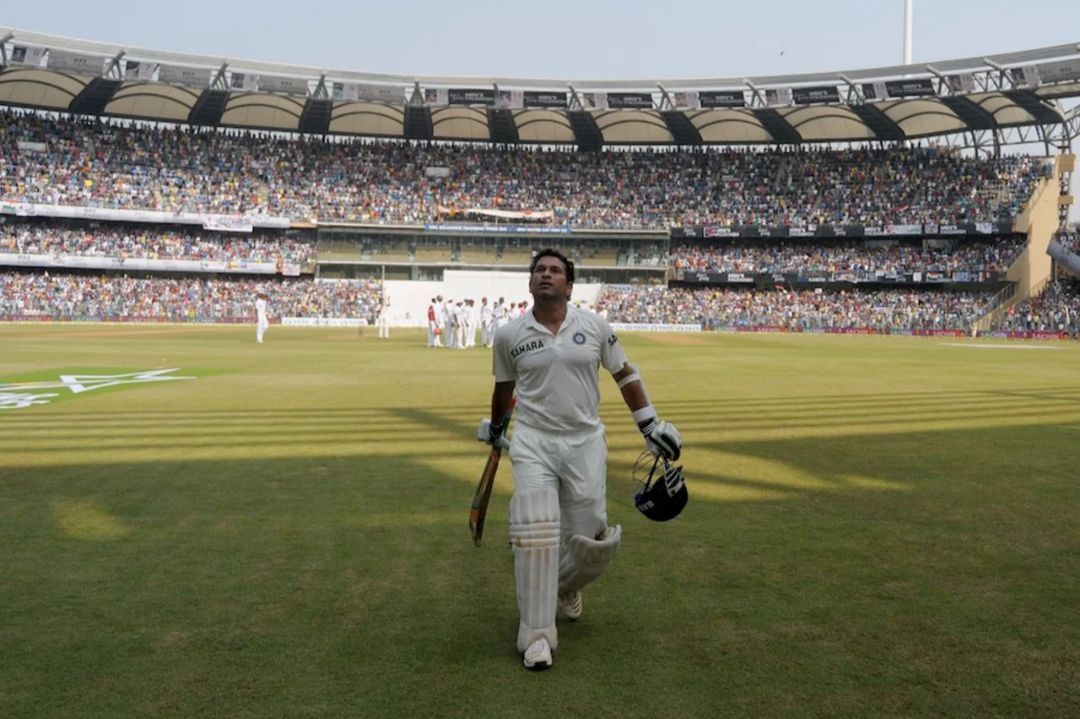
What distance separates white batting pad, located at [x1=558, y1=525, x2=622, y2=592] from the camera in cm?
472

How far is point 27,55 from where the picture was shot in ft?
178

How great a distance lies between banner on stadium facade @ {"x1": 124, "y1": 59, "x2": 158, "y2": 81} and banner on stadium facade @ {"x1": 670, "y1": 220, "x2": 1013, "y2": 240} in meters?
39.4

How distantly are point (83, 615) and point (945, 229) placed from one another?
66612 millimetres

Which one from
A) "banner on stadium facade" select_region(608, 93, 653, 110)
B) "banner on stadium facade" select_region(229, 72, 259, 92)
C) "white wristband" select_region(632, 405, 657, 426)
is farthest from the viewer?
"banner on stadium facade" select_region(608, 93, 653, 110)

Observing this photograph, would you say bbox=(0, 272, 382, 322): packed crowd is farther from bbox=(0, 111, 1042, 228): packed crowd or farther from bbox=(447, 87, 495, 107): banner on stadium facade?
bbox=(447, 87, 495, 107): banner on stadium facade

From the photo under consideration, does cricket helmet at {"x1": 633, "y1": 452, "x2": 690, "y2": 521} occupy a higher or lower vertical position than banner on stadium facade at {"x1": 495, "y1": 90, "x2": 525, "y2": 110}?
lower

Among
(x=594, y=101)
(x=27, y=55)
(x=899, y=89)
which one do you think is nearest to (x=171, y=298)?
(x=27, y=55)

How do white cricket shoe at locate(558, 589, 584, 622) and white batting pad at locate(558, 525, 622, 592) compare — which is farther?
white cricket shoe at locate(558, 589, 584, 622)

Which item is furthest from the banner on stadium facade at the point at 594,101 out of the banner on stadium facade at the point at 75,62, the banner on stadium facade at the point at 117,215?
the banner on stadium facade at the point at 75,62

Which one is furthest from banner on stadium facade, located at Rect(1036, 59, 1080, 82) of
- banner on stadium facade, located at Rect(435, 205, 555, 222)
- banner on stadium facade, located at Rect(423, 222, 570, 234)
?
banner on stadium facade, located at Rect(435, 205, 555, 222)

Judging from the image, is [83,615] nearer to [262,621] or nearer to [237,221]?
[262,621]

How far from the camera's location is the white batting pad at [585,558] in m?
4.72

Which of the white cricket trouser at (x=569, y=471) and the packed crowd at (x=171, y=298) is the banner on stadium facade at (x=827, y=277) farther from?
the white cricket trouser at (x=569, y=471)

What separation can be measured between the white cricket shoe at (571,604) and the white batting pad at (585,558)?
2.3 inches
